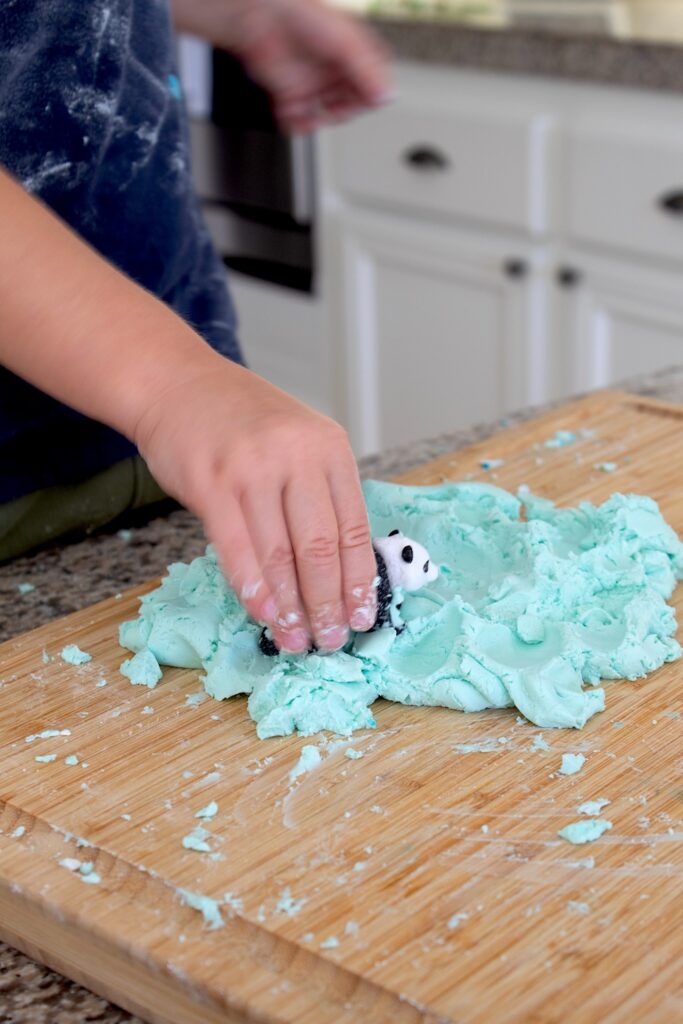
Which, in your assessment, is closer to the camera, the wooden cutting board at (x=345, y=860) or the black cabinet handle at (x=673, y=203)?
the wooden cutting board at (x=345, y=860)

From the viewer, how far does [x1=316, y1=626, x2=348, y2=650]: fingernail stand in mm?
828

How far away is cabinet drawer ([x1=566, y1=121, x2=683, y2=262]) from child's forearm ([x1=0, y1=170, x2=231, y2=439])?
145 cm

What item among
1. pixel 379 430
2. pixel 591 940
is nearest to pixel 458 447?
pixel 591 940

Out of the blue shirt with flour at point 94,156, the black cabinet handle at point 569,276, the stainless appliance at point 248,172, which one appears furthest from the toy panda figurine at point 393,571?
the stainless appliance at point 248,172

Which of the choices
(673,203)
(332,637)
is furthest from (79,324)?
(673,203)

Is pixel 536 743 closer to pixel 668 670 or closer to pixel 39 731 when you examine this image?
pixel 668 670

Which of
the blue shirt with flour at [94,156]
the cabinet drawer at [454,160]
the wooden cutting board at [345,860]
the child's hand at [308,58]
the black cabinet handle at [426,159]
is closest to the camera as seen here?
the wooden cutting board at [345,860]

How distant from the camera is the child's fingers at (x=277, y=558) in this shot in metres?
0.77

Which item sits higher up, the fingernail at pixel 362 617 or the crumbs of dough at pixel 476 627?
the fingernail at pixel 362 617

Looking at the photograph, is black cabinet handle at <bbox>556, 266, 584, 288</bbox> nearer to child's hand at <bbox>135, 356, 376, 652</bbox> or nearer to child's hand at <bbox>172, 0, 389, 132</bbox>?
child's hand at <bbox>172, 0, 389, 132</bbox>

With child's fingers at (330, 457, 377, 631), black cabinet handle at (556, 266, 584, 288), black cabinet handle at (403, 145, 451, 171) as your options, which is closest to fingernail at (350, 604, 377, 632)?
child's fingers at (330, 457, 377, 631)

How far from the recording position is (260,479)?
29.9 inches

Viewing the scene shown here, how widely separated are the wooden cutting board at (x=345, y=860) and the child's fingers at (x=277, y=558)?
0.06 meters

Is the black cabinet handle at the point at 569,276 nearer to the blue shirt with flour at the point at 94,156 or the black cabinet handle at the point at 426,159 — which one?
the black cabinet handle at the point at 426,159
